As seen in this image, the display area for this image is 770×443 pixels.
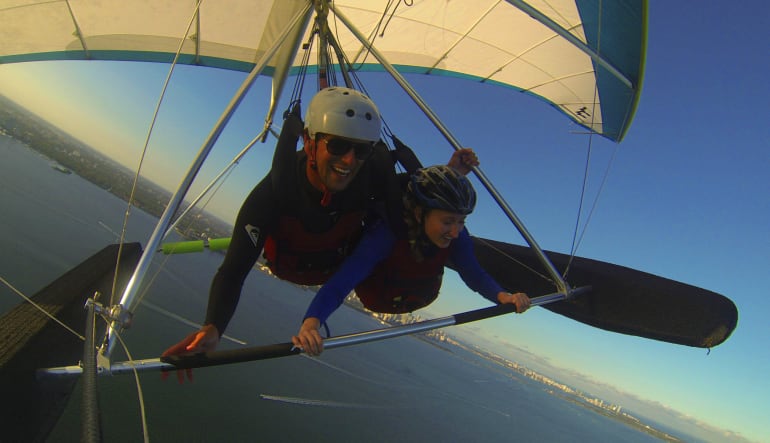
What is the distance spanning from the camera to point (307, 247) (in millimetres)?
2340

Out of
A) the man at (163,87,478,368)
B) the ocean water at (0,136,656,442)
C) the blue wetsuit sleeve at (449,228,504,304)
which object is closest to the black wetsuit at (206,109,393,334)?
the man at (163,87,478,368)

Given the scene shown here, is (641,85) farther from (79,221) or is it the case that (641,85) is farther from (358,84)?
(79,221)

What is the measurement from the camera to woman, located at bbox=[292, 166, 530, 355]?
1849 mm

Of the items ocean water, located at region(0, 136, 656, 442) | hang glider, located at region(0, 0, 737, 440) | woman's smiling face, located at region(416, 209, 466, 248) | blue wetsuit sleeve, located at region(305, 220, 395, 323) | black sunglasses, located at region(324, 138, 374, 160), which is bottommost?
ocean water, located at region(0, 136, 656, 442)

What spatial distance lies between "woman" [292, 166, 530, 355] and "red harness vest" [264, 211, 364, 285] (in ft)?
0.60

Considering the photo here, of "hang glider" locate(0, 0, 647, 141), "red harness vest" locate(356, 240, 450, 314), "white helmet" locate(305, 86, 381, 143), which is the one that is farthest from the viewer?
"hang glider" locate(0, 0, 647, 141)

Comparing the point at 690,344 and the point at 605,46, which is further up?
the point at 605,46

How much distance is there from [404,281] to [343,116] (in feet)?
4.18

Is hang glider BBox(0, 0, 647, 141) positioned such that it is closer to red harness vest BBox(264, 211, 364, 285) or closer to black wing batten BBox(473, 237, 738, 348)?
red harness vest BBox(264, 211, 364, 285)

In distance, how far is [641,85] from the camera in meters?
4.20

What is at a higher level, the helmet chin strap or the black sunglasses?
the black sunglasses

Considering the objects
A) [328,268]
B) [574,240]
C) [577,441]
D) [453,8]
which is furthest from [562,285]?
[577,441]

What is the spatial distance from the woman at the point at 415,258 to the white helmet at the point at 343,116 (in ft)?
1.62

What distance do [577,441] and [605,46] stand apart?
7295 cm
